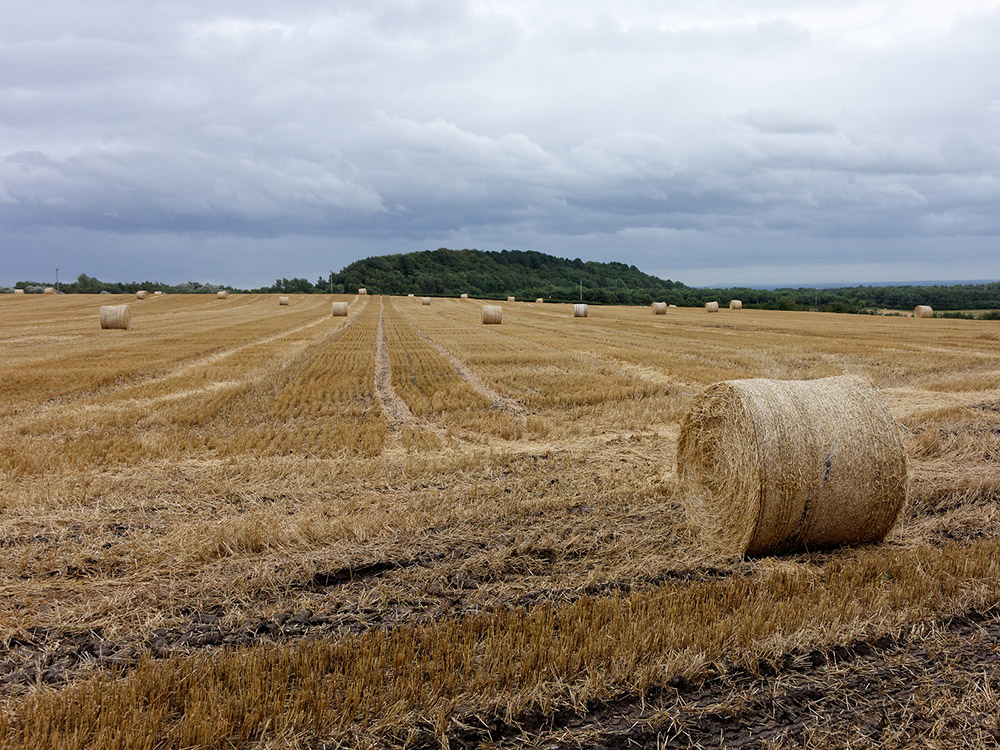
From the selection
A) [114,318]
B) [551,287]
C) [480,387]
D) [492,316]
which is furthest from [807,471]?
[551,287]

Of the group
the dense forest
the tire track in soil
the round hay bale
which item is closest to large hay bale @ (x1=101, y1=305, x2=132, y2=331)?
the tire track in soil

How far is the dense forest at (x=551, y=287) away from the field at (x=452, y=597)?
5489 centimetres

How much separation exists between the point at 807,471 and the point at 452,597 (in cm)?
333

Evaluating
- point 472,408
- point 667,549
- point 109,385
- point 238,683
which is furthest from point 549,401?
point 109,385

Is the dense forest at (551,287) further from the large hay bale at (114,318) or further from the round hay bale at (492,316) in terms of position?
the large hay bale at (114,318)

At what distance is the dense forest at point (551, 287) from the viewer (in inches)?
2771

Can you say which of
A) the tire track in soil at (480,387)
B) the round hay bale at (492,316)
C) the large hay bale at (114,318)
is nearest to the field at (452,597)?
the tire track in soil at (480,387)

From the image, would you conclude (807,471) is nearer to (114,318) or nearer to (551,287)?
(114,318)

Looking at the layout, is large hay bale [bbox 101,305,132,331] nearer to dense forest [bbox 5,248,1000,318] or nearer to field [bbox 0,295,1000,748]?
field [bbox 0,295,1000,748]

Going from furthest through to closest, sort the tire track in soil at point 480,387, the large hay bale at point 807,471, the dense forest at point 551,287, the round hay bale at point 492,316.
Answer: the dense forest at point 551,287, the round hay bale at point 492,316, the tire track in soil at point 480,387, the large hay bale at point 807,471

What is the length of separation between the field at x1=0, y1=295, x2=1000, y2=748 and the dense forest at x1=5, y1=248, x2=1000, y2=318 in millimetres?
54892

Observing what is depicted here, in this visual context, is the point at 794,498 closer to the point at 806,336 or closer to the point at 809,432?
the point at 809,432

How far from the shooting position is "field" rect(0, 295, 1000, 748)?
122 inches

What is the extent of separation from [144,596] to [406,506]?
252 cm
